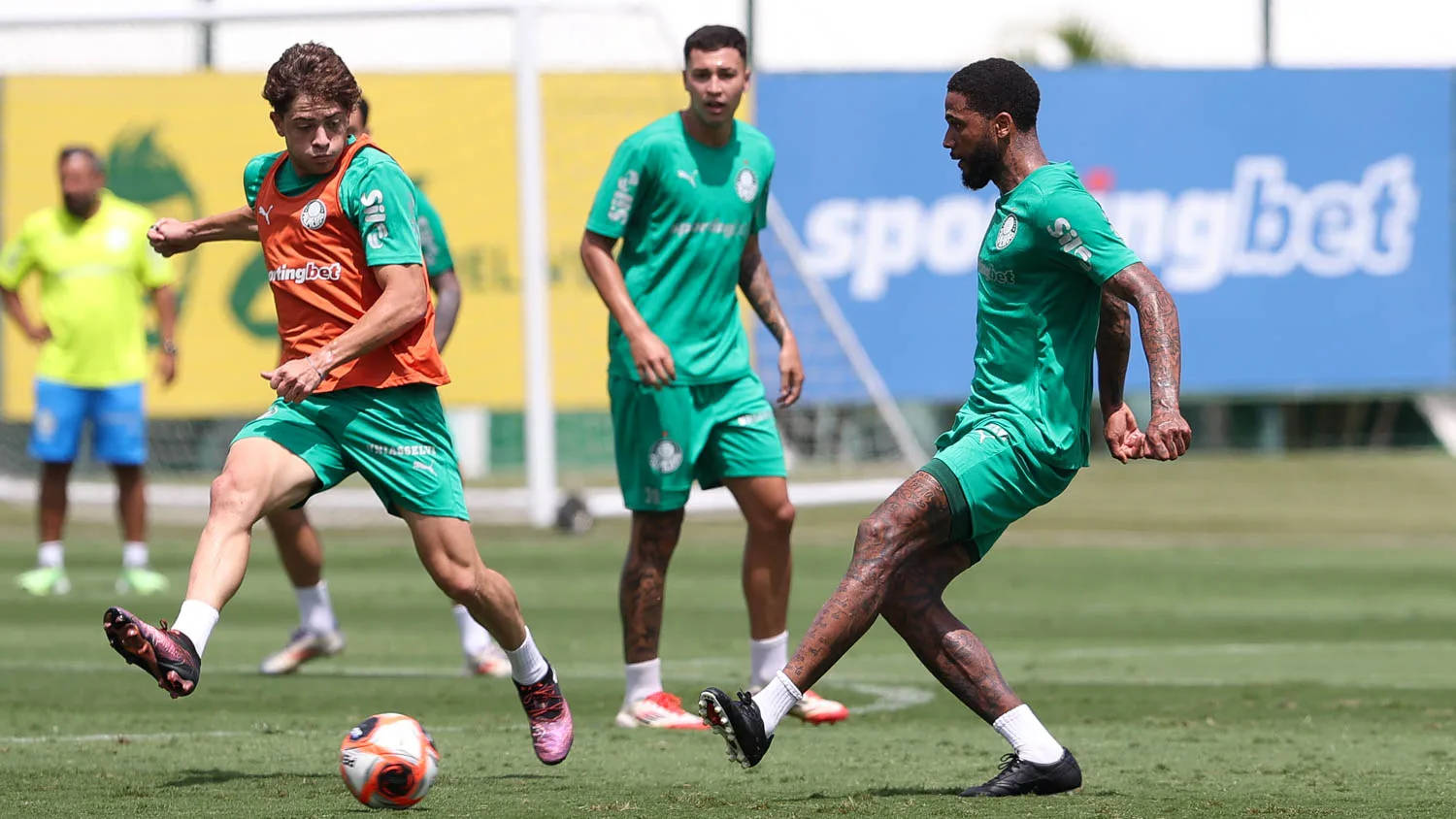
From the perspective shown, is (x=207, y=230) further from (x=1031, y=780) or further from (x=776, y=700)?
(x=1031, y=780)

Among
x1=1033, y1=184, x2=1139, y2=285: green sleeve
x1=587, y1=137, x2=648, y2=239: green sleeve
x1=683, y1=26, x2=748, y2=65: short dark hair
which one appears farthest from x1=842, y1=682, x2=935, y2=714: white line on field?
x1=1033, y1=184, x2=1139, y2=285: green sleeve

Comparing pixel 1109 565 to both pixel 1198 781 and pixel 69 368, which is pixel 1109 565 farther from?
pixel 1198 781

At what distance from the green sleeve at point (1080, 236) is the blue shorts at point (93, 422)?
853 cm

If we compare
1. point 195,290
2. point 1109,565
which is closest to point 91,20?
point 195,290

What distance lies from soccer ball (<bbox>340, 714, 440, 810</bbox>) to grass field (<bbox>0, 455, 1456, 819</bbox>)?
11 cm

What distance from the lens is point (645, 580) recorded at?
7.82m

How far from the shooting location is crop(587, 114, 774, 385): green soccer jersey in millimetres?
7699

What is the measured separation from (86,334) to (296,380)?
800 cm

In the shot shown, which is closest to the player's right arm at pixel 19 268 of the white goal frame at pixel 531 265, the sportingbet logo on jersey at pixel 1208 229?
the white goal frame at pixel 531 265

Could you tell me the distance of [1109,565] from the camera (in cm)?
1471

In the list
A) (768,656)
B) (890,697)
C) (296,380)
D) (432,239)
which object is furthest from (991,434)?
(432,239)

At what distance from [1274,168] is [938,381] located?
176 inches

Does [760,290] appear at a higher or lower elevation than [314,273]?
lower

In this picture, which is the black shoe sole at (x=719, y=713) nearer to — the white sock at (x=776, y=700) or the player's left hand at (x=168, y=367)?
the white sock at (x=776, y=700)
